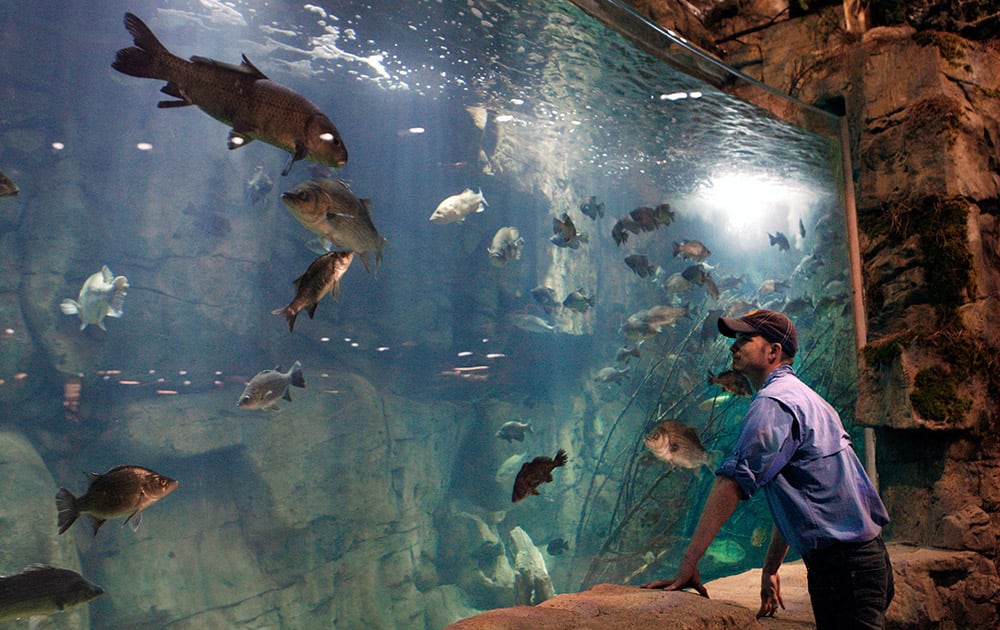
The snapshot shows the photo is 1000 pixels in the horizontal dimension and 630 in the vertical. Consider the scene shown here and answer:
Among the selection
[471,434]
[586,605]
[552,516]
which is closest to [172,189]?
[471,434]

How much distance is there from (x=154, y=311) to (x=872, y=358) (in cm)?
1531

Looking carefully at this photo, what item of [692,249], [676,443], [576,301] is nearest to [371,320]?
[576,301]

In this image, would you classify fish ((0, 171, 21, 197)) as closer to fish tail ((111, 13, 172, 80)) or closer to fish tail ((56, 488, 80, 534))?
fish tail ((56, 488, 80, 534))

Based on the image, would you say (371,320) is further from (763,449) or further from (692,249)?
(763,449)

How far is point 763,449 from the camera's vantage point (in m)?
2.66

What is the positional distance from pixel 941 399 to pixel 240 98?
5.60 meters

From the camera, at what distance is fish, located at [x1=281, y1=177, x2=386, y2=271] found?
10.6 ft

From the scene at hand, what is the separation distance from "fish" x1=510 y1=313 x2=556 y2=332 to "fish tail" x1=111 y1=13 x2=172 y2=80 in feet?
51.4

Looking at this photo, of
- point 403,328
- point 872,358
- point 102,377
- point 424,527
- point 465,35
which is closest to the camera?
point 872,358

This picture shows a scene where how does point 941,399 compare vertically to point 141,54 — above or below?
below

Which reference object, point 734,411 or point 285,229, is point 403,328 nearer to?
point 285,229

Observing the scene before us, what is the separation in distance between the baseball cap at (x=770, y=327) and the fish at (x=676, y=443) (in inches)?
109

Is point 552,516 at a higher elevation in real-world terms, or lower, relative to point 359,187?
lower

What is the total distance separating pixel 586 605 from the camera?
317 cm
